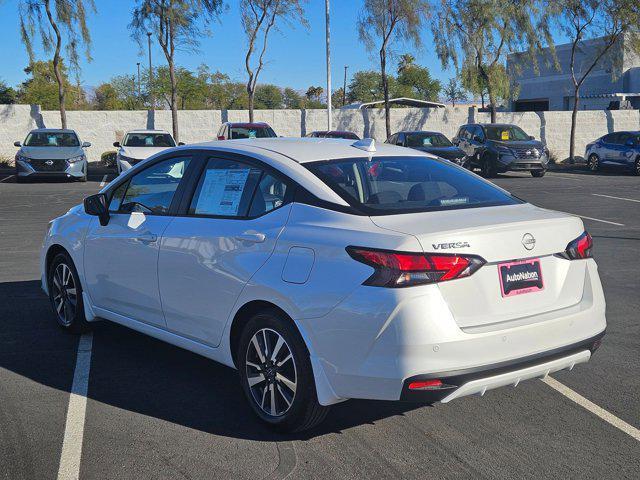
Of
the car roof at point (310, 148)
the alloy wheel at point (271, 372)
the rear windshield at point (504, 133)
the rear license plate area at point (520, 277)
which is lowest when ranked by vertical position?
the alloy wheel at point (271, 372)

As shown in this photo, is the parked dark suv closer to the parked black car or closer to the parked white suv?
the parked black car

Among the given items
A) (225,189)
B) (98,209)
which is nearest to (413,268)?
(225,189)

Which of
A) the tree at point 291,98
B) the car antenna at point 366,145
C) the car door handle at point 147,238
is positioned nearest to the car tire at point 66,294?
the car door handle at point 147,238

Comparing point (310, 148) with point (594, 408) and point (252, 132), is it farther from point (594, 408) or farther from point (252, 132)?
point (252, 132)

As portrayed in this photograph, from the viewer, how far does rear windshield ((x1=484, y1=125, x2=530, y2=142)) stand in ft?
81.9

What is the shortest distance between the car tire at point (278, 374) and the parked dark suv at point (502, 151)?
20849 mm

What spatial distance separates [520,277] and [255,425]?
1711mm

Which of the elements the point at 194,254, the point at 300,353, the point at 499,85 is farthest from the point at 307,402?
the point at 499,85

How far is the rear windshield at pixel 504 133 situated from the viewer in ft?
81.9

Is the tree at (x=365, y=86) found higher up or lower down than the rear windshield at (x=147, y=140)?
higher up

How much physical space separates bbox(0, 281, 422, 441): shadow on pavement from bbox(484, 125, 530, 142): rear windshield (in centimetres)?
2049

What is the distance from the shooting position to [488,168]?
A: 965 inches

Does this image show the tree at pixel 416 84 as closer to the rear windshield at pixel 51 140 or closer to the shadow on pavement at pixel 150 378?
the rear windshield at pixel 51 140

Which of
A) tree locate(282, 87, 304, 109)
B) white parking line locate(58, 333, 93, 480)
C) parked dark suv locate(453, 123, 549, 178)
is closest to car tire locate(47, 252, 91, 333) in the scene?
white parking line locate(58, 333, 93, 480)
